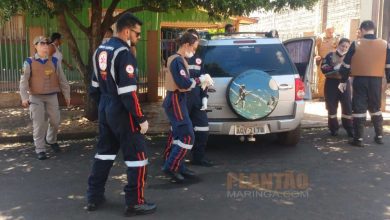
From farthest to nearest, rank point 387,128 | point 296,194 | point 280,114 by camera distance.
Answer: point 387,128
point 280,114
point 296,194

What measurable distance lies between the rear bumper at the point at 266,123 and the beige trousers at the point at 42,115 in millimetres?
2467

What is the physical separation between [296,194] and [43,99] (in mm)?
4025

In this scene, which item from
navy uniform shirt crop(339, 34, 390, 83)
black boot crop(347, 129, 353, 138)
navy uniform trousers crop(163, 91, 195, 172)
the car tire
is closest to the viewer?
navy uniform trousers crop(163, 91, 195, 172)

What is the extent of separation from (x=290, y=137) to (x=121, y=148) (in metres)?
3.50

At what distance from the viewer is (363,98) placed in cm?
Answer: 736

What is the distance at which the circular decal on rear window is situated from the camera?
6.27 meters

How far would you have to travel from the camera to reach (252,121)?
643cm

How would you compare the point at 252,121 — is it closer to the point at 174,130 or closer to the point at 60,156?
the point at 174,130

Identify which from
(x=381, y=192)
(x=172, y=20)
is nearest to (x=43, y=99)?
(x=381, y=192)

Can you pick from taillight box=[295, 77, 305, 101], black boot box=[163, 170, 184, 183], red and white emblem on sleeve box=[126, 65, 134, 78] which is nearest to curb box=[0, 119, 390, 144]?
taillight box=[295, 77, 305, 101]

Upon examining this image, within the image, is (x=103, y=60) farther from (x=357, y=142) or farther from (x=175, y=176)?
(x=357, y=142)

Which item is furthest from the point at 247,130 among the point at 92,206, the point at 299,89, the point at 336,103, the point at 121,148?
the point at 92,206

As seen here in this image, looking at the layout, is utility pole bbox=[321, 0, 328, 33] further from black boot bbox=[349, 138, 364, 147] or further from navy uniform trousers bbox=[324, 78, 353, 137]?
black boot bbox=[349, 138, 364, 147]

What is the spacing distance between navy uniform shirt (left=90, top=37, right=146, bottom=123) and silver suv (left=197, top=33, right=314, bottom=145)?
225 centimetres
